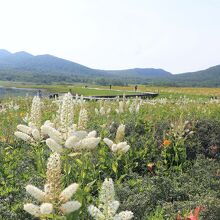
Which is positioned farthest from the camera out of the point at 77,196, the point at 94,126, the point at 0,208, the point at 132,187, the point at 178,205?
the point at 94,126

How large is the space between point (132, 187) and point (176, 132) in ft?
7.28

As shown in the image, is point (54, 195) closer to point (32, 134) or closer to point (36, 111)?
point (32, 134)

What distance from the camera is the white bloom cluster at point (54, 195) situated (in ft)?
12.2

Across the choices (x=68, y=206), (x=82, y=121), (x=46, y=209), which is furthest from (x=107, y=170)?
(x=46, y=209)

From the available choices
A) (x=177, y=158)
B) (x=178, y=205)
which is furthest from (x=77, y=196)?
(x=177, y=158)

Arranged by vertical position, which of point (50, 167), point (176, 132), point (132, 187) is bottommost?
point (132, 187)

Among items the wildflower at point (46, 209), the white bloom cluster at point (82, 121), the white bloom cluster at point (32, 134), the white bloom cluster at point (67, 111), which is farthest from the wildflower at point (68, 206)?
the white bloom cluster at point (32, 134)

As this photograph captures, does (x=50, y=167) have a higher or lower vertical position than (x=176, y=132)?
higher

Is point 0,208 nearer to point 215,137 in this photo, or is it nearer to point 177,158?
point 177,158

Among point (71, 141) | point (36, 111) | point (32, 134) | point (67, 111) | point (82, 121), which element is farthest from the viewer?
point (36, 111)

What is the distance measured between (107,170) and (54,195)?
4.66m

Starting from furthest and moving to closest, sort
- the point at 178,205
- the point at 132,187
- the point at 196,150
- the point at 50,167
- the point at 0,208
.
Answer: the point at 196,150 < the point at 132,187 < the point at 178,205 < the point at 0,208 < the point at 50,167

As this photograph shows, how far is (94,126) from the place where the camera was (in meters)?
10.8

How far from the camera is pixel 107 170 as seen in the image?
845 cm
